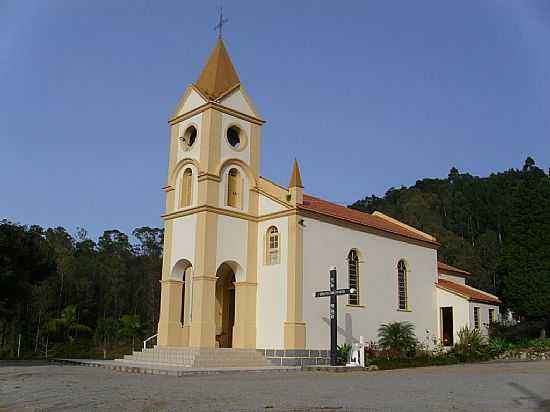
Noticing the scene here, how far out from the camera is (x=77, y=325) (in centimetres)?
4809

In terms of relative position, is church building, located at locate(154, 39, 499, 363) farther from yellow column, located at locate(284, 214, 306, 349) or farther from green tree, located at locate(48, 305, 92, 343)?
green tree, located at locate(48, 305, 92, 343)

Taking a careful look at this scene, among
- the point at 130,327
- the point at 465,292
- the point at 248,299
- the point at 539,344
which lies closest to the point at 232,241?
the point at 248,299

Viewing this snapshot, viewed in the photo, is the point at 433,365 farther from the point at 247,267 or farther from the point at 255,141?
the point at 255,141

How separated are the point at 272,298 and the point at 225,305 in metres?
3.97

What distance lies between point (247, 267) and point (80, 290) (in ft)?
104

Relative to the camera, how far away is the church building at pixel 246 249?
85.6 feet

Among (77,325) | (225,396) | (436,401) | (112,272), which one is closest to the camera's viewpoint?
(436,401)

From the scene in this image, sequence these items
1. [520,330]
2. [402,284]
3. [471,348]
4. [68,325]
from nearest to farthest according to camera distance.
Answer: [471,348] → [402,284] → [520,330] → [68,325]

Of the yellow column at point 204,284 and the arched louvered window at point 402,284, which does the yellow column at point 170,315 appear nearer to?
the yellow column at point 204,284

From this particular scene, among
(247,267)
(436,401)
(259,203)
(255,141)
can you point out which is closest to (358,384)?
(436,401)

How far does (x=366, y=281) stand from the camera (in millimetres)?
29984

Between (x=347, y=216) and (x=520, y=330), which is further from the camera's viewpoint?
(x=520, y=330)

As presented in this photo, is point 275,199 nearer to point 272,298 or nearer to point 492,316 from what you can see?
point 272,298

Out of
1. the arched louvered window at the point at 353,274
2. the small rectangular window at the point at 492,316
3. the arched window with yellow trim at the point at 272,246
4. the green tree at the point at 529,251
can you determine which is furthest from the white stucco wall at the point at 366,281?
the green tree at the point at 529,251
